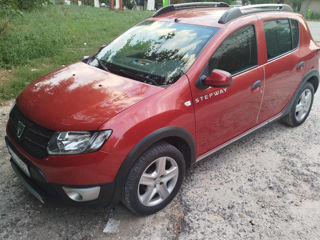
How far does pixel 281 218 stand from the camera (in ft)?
8.95

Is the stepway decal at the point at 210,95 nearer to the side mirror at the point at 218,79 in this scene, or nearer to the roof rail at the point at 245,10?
the side mirror at the point at 218,79

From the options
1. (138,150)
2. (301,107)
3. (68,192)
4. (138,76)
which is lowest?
(301,107)

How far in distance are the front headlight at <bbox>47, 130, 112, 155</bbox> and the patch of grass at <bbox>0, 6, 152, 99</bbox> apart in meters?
3.53

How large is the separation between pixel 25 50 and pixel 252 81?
5.81 metres

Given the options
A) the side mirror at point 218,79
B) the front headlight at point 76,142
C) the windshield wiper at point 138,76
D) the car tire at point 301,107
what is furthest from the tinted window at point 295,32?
the front headlight at point 76,142

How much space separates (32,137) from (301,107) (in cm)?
372

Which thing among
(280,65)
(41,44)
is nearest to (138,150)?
(280,65)

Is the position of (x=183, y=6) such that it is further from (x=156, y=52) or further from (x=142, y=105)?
(x=142, y=105)

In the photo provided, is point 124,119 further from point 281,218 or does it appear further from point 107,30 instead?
point 107,30

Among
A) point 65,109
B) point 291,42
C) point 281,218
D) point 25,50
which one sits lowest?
point 281,218

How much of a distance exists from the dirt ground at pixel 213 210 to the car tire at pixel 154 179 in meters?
0.16

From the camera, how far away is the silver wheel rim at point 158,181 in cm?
255

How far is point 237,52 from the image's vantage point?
10.1 ft

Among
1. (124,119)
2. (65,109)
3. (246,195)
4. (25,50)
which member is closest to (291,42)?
(246,195)
